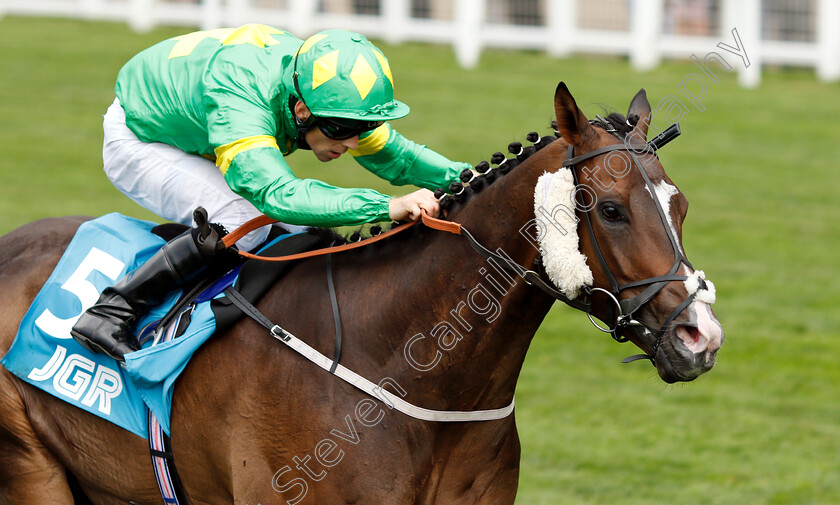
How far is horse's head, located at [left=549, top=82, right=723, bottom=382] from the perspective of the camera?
9.14 ft

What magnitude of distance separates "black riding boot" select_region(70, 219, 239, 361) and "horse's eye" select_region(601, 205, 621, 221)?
133cm

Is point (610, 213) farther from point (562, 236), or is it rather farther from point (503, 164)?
point (503, 164)

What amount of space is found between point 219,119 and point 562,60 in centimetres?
1429

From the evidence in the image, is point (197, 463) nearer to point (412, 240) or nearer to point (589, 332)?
point (412, 240)

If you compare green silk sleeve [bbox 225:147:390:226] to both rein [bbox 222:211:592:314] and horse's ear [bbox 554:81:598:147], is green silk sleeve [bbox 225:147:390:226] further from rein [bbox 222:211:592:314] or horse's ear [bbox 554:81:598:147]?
horse's ear [bbox 554:81:598:147]

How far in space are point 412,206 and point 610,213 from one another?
2.07 ft

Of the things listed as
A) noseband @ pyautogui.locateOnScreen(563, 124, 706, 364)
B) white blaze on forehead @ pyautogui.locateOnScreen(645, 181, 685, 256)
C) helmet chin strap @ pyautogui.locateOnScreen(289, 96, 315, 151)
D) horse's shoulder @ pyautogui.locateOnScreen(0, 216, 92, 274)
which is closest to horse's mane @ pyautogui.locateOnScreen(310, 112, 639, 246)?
noseband @ pyautogui.locateOnScreen(563, 124, 706, 364)

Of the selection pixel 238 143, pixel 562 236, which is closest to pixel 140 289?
pixel 238 143

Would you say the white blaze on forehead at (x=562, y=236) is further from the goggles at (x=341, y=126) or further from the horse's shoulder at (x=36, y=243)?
the horse's shoulder at (x=36, y=243)

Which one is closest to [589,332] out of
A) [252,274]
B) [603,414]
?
[603,414]

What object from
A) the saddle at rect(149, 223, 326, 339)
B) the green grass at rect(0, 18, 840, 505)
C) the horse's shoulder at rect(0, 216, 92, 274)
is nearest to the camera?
the saddle at rect(149, 223, 326, 339)

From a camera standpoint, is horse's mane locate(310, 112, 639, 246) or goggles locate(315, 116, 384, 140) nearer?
horse's mane locate(310, 112, 639, 246)

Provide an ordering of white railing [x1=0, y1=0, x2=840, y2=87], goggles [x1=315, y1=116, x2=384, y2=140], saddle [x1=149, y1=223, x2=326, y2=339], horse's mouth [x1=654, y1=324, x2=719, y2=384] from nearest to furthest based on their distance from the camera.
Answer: horse's mouth [x1=654, y1=324, x2=719, y2=384] → goggles [x1=315, y1=116, x2=384, y2=140] → saddle [x1=149, y1=223, x2=326, y2=339] → white railing [x1=0, y1=0, x2=840, y2=87]

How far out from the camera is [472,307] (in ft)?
10.4
